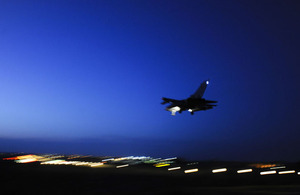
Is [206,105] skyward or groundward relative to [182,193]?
skyward

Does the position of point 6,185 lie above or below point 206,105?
below

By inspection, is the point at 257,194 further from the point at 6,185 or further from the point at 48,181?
the point at 6,185

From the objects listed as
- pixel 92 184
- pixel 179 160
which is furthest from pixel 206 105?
pixel 179 160

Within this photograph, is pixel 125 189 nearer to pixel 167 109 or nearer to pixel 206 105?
pixel 167 109

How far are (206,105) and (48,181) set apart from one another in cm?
2726

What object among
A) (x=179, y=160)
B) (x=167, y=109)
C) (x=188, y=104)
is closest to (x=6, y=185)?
(x=167, y=109)

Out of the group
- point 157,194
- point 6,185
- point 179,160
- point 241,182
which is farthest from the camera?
point 179,160

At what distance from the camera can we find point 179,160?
7344 cm

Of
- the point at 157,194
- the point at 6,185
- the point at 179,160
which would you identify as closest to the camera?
the point at 157,194

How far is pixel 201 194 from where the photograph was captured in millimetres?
25531

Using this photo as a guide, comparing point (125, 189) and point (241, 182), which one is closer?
point (125, 189)

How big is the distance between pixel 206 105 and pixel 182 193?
9787mm

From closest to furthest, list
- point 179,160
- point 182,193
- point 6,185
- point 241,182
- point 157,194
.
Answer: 1. point 182,193
2. point 157,194
3. point 6,185
4. point 241,182
5. point 179,160

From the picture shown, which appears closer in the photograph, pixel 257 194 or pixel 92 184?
pixel 257 194
